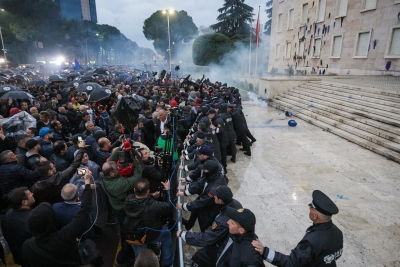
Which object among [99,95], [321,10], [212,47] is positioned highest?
[321,10]

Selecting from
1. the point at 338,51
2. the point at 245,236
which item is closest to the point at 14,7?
the point at 338,51

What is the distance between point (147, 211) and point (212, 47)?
32.7 meters

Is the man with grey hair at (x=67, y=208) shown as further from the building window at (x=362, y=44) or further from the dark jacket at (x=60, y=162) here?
the building window at (x=362, y=44)

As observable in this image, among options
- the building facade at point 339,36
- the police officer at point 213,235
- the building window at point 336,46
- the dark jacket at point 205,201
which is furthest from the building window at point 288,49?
the police officer at point 213,235

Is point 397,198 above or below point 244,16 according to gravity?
below

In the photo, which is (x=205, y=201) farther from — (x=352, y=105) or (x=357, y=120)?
(x=352, y=105)

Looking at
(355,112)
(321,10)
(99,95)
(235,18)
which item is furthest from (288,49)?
(99,95)

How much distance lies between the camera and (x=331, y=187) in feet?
19.1

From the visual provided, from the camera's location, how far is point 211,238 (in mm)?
2830

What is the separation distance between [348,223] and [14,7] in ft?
197

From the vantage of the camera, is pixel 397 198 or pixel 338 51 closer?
pixel 397 198

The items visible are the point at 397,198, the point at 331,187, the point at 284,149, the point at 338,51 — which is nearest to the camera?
the point at 397,198

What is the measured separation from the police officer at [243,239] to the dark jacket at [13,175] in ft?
10.9

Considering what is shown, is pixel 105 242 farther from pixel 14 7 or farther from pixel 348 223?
pixel 14 7
